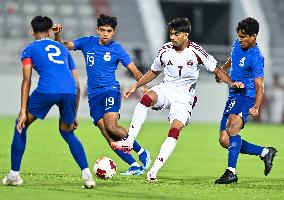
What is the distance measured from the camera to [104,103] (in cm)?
1176

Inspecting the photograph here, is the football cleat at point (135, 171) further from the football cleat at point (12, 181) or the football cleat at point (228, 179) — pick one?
the football cleat at point (12, 181)

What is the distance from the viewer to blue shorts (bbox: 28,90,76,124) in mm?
9461

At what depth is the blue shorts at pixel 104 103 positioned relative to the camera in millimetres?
11727

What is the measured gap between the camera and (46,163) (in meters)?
13.2

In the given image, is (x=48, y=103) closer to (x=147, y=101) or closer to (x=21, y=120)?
(x=21, y=120)

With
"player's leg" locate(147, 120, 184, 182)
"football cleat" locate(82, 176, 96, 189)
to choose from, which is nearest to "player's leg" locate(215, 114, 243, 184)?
"player's leg" locate(147, 120, 184, 182)

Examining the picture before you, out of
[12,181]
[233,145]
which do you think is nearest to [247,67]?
[233,145]

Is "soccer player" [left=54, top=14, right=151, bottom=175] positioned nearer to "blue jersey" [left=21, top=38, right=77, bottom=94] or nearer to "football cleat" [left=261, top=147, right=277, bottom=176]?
"football cleat" [left=261, top=147, right=277, bottom=176]

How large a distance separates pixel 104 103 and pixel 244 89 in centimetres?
189

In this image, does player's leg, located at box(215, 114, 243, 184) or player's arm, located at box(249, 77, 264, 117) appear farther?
player's leg, located at box(215, 114, 243, 184)

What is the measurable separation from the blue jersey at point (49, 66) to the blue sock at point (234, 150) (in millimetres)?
2349

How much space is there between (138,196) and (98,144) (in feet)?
28.9

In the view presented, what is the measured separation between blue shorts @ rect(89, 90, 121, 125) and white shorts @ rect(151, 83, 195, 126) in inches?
36.7

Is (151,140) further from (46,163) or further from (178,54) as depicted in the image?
(178,54)
